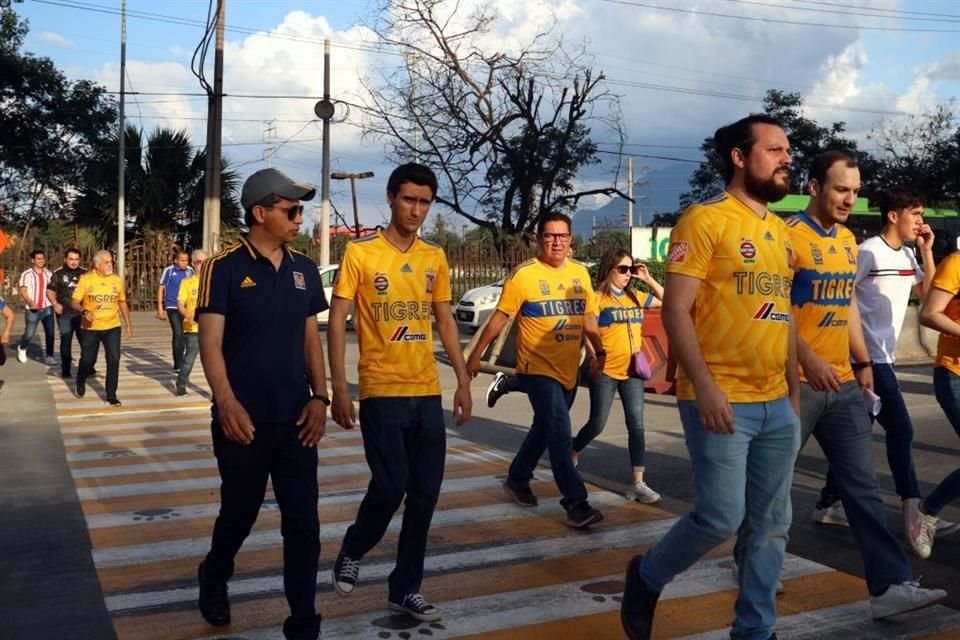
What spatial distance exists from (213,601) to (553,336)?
2.77 m

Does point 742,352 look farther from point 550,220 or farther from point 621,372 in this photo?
point 621,372

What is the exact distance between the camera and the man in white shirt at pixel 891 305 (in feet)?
20.5

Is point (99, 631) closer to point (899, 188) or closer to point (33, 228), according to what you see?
point (899, 188)

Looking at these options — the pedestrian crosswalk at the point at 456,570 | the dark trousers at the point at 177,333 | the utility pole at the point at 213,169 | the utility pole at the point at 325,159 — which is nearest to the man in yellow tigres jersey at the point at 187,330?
the dark trousers at the point at 177,333

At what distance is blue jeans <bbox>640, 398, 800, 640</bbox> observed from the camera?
13.4 ft

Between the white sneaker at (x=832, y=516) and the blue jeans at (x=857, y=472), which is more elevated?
the blue jeans at (x=857, y=472)

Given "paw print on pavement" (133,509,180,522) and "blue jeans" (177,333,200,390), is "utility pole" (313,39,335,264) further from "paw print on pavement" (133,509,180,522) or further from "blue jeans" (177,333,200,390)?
"paw print on pavement" (133,509,180,522)

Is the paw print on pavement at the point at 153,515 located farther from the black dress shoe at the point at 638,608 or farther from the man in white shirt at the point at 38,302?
the man in white shirt at the point at 38,302

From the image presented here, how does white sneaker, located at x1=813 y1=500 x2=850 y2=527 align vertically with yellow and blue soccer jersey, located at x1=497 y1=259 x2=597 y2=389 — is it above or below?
below

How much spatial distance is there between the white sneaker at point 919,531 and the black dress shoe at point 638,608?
240 centimetres

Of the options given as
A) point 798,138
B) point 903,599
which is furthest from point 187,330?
point 798,138

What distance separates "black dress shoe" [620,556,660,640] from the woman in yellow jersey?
124 inches

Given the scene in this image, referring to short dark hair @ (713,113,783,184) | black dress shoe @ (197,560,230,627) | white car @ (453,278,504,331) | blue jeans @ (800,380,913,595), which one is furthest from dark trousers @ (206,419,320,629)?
white car @ (453,278,504,331)

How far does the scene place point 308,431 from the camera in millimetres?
4512
